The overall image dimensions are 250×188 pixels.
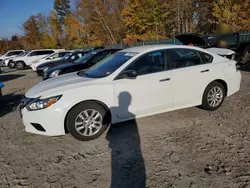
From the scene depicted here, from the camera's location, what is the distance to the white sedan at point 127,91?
137 inches

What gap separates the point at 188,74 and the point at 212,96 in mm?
859

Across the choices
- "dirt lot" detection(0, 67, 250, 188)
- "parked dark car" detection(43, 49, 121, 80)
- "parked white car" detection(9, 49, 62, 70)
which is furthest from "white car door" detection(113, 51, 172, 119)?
"parked white car" detection(9, 49, 62, 70)

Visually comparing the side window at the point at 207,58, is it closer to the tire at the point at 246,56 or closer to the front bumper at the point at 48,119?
the front bumper at the point at 48,119

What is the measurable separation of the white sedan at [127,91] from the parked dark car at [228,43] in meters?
6.01

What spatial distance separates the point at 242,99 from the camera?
210 inches

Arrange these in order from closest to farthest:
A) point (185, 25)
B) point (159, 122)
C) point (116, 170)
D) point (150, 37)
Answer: point (116, 170), point (159, 122), point (185, 25), point (150, 37)

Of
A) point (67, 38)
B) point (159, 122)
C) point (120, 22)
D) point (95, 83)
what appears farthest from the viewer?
point (67, 38)

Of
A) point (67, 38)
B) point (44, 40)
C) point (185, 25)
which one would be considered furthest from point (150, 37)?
point (44, 40)

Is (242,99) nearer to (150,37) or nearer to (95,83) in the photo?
(95,83)

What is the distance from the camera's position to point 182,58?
14.1 ft

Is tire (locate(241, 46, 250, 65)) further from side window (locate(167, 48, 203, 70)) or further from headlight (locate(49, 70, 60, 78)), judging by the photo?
headlight (locate(49, 70, 60, 78))

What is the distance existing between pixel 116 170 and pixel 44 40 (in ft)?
178

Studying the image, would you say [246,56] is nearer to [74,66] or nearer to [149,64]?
[74,66]

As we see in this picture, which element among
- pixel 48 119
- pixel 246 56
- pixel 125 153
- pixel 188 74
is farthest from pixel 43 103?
pixel 246 56
